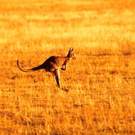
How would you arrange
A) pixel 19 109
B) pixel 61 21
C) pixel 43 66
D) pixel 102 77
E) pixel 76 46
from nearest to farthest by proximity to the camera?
1. pixel 19 109
2. pixel 43 66
3. pixel 102 77
4. pixel 76 46
5. pixel 61 21

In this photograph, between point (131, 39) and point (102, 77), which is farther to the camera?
point (131, 39)

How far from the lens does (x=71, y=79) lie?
49.3ft

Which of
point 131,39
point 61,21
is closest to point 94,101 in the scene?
point 131,39

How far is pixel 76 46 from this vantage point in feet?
70.4

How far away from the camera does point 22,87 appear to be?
13992 mm

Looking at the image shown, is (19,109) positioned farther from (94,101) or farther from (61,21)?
(61,21)

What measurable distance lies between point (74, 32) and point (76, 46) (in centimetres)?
431

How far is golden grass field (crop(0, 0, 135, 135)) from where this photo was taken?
34.8 feet

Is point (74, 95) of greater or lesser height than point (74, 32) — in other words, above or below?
below

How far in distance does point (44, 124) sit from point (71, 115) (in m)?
0.77

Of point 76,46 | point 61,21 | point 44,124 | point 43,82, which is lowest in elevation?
point 44,124

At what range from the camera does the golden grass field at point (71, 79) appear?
10.6 metres

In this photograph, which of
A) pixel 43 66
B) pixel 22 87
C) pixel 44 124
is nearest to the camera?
pixel 44 124

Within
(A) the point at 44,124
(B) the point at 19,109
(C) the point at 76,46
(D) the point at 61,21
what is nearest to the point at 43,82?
(B) the point at 19,109
